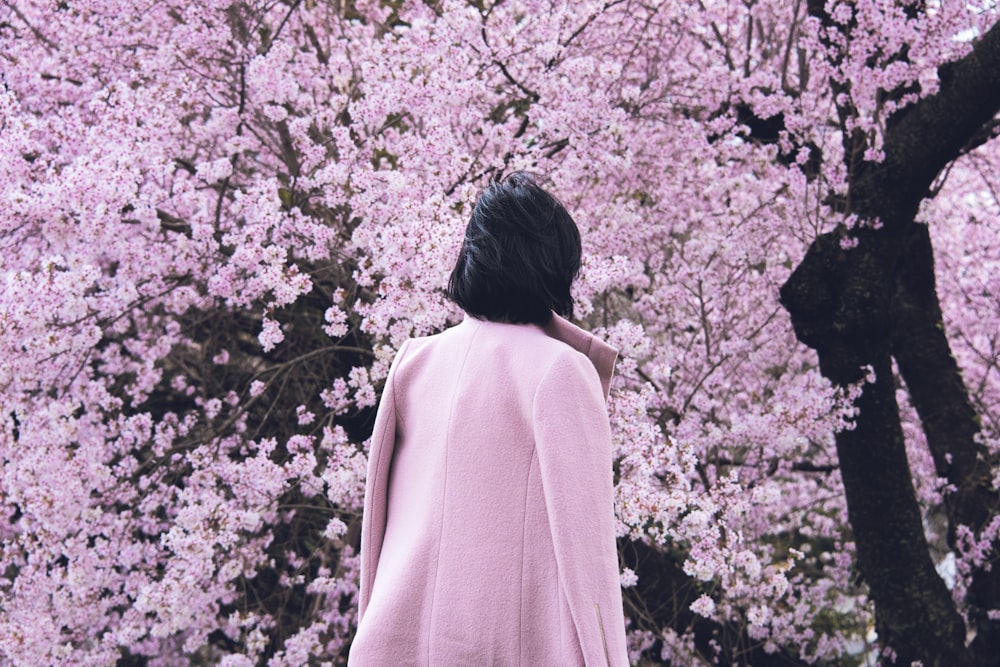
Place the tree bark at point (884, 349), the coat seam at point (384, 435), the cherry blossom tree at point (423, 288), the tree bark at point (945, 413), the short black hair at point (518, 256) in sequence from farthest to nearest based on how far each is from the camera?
the tree bark at point (945, 413), the tree bark at point (884, 349), the cherry blossom tree at point (423, 288), the coat seam at point (384, 435), the short black hair at point (518, 256)

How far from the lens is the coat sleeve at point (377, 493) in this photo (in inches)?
65.1

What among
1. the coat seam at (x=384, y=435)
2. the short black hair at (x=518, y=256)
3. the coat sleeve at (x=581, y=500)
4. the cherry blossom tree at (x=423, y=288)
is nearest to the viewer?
the coat sleeve at (x=581, y=500)

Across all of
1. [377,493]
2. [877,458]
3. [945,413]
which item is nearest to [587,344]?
[377,493]

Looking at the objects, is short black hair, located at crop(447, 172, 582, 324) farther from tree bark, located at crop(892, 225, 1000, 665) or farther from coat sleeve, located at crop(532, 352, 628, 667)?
tree bark, located at crop(892, 225, 1000, 665)

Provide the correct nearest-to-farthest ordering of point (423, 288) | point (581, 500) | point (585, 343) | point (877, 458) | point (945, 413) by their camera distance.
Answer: point (581, 500), point (585, 343), point (423, 288), point (877, 458), point (945, 413)

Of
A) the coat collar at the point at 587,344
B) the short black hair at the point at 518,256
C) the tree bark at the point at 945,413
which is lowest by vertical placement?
the coat collar at the point at 587,344

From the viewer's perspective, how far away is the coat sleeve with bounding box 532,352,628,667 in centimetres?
140

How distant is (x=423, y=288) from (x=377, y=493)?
5.48 ft

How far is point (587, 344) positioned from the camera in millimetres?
1661

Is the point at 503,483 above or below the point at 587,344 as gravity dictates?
below

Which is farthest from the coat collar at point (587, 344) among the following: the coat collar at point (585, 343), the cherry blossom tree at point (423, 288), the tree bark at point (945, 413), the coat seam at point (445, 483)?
the tree bark at point (945, 413)

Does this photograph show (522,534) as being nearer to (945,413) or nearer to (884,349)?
(884,349)

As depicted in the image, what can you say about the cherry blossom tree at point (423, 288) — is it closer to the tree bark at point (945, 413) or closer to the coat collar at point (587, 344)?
the tree bark at point (945, 413)

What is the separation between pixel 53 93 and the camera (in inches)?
171
